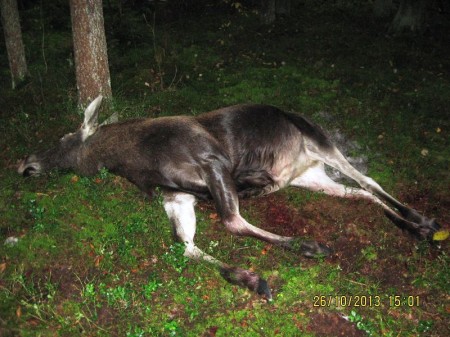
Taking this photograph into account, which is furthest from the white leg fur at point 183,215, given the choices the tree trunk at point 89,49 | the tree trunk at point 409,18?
the tree trunk at point 409,18

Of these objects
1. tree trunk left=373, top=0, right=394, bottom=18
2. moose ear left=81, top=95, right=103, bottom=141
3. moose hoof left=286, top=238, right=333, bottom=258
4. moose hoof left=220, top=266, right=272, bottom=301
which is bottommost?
moose hoof left=220, top=266, right=272, bottom=301

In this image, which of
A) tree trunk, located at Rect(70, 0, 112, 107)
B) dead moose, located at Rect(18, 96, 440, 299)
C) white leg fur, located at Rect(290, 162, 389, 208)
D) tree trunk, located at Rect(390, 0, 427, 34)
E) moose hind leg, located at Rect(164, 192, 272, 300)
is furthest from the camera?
tree trunk, located at Rect(390, 0, 427, 34)

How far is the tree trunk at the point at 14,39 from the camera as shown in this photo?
8.30 m

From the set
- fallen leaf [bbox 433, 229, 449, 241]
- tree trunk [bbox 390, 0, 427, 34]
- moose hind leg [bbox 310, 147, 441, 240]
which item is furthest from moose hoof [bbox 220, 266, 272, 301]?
tree trunk [bbox 390, 0, 427, 34]

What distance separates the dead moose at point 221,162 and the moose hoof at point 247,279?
11 mm

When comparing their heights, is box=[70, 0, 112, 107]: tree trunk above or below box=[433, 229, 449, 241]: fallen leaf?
above

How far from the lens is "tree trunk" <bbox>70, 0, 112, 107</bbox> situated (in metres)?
6.69

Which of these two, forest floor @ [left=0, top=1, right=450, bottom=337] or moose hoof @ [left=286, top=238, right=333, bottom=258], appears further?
moose hoof @ [left=286, top=238, right=333, bottom=258]

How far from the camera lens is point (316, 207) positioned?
5797 millimetres

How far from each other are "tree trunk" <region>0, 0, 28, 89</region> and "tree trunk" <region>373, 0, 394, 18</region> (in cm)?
1083

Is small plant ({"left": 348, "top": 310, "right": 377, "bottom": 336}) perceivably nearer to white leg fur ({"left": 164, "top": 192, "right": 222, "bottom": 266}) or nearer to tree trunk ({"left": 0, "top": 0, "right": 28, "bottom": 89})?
white leg fur ({"left": 164, "top": 192, "right": 222, "bottom": 266})

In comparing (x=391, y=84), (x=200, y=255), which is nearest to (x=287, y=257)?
(x=200, y=255)

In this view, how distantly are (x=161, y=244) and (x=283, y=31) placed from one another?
347 inches

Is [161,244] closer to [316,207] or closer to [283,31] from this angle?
[316,207]
